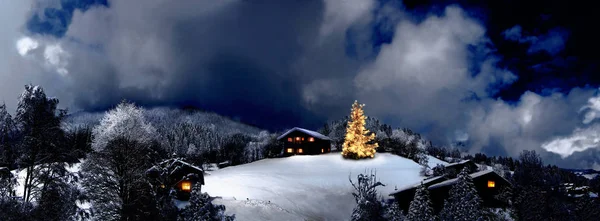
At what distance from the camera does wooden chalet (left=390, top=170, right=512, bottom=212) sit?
180 feet

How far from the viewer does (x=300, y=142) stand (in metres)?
104

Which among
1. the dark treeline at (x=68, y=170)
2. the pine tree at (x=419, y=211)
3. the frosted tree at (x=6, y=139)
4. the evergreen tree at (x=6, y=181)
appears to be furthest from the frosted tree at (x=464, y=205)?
the frosted tree at (x=6, y=139)

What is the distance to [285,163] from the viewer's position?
87562mm

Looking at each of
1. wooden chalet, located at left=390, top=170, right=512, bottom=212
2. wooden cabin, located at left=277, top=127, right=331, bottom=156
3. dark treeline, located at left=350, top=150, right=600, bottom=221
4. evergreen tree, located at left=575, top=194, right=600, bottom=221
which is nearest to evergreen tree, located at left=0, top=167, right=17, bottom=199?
dark treeline, located at left=350, top=150, right=600, bottom=221

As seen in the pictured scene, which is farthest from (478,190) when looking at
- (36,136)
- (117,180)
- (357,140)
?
(36,136)

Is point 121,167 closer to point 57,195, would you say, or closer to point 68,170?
point 68,170

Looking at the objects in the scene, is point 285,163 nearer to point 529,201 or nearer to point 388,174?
point 388,174

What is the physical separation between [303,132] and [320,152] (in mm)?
7232

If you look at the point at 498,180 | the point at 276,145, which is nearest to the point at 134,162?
the point at 498,180

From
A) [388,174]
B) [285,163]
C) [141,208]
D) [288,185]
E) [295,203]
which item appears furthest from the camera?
[285,163]

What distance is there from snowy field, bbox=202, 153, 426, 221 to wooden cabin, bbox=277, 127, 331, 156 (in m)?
10.8

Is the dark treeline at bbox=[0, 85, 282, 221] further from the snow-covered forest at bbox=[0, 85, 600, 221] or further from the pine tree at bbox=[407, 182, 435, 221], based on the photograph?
the pine tree at bbox=[407, 182, 435, 221]

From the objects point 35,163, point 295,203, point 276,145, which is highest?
point 276,145

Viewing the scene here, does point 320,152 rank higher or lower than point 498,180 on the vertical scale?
higher
